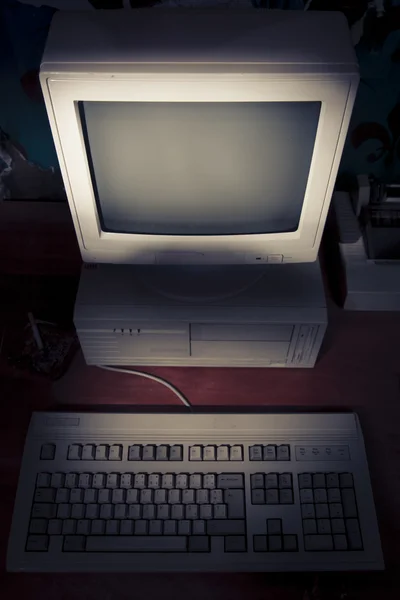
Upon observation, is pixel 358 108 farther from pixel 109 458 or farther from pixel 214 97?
pixel 109 458

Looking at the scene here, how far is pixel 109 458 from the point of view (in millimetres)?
968

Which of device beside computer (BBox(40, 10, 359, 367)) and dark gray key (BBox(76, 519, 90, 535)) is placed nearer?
device beside computer (BBox(40, 10, 359, 367))

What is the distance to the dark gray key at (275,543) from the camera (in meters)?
0.90

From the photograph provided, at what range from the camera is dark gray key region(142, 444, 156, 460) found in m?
0.97

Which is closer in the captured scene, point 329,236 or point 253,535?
point 253,535

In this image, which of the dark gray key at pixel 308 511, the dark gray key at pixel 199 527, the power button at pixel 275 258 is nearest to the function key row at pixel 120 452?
the dark gray key at pixel 199 527

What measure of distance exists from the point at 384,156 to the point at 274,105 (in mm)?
536

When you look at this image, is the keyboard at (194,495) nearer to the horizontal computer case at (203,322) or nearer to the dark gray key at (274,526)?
the dark gray key at (274,526)

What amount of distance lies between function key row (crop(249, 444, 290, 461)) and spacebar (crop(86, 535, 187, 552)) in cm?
17

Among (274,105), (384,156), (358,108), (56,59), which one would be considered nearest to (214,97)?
(274,105)

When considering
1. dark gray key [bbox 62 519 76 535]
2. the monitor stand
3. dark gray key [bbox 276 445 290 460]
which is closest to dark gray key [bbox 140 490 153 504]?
dark gray key [bbox 62 519 76 535]

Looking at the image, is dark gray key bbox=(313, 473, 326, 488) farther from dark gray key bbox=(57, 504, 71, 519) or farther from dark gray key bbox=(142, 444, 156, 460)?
dark gray key bbox=(57, 504, 71, 519)

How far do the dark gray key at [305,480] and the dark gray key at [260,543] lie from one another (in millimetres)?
98

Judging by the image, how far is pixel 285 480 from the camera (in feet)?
3.11
